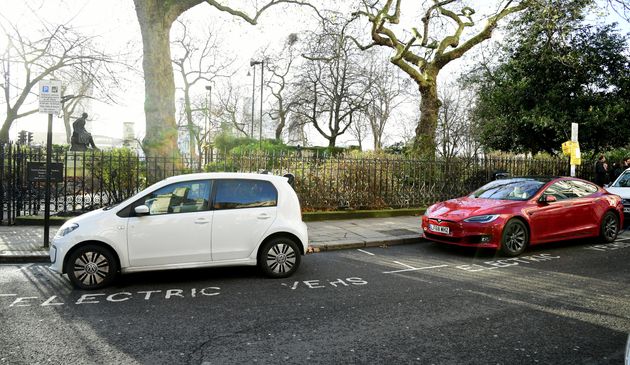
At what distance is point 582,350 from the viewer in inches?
163

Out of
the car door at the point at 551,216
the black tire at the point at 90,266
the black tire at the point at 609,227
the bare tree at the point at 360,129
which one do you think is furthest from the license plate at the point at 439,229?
the bare tree at the point at 360,129

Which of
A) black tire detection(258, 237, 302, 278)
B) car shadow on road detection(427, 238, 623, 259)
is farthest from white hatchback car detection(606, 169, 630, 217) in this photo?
black tire detection(258, 237, 302, 278)

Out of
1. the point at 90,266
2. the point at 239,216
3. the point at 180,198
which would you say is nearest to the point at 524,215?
the point at 239,216

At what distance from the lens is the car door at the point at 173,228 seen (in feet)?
20.2

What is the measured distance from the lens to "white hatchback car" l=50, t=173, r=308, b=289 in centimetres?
605

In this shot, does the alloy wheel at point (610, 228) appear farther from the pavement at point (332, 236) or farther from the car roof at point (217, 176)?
the car roof at point (217, 176)

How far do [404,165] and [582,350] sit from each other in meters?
10.5

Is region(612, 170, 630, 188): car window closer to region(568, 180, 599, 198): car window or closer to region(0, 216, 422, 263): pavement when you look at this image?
region(568, 180, 599, 198): car window

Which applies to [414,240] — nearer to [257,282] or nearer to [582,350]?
[257,282]

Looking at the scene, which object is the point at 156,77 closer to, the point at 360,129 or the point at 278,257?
the point at 278,257

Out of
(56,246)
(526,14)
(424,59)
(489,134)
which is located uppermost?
(526,14)

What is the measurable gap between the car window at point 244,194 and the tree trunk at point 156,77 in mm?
8368

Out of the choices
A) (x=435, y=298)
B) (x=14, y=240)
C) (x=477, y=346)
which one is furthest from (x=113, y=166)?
(x=477, y=346)

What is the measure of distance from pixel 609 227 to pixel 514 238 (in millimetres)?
3122
